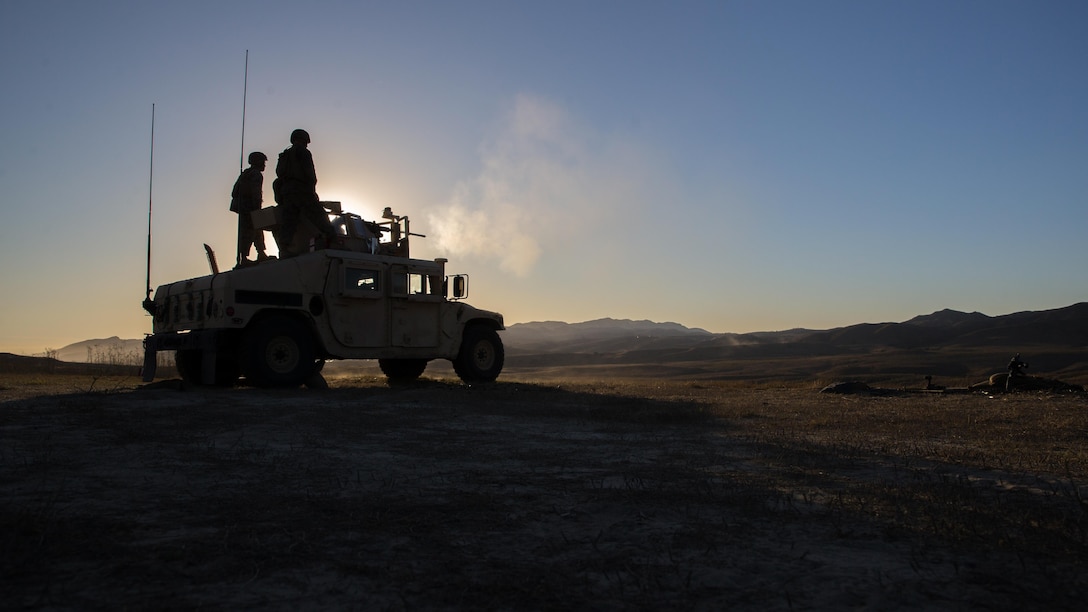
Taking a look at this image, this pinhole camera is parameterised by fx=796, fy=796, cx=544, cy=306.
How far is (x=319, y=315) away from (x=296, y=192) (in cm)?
223

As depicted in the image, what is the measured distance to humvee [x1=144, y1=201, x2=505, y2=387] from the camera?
41.4 feet

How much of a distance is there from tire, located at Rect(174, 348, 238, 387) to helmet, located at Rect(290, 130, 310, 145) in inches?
152

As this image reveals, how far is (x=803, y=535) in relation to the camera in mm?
3512

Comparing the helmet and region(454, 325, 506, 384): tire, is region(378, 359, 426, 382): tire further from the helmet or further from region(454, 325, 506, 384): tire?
the helmet

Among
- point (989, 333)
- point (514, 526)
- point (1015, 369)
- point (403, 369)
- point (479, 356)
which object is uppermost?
point (989, 333)

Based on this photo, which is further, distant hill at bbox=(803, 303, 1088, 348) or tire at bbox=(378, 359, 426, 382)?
distant hill at bbox=(803, 303, 1088, 348)

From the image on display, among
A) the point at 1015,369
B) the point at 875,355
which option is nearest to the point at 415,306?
the point at 1015,369

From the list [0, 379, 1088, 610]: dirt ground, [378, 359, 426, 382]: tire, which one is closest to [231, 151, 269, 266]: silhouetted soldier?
[378, 359, 426, 382]: tire

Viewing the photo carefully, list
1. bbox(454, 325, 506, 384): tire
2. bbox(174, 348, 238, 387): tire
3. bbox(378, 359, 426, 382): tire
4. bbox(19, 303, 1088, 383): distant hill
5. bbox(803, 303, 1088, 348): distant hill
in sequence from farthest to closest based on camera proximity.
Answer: bbox(803, 303, 1088, 348): distant hill
bbox(19, 303, 1088, 383): distant hill
bbox(378, 359, 426, 382): tire
bbox(454, 325, 506, 384): tire
bbox(174, 348, 238, 387): tire

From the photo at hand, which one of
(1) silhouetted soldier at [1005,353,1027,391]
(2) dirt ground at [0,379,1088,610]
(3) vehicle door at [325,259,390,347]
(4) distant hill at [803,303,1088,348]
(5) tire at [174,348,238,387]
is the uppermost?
(4) distant hill at [803,303,1088,348]

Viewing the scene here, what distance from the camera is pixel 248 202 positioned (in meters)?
14.7

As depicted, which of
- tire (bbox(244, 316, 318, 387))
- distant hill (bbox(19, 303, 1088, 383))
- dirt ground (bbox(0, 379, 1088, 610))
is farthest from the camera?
distant hill (bbox(19, 303, 1088, 383))

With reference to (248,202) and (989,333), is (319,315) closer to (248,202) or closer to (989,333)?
(248,202)

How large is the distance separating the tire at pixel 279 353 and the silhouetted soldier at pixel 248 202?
2212 mm
